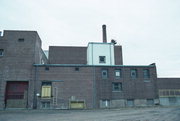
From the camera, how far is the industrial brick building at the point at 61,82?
26.4 metres

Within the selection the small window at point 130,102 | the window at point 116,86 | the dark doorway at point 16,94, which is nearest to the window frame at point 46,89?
the dark doorway at point 16,94

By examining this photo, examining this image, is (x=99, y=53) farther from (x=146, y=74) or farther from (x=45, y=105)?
(x=45, y=105)

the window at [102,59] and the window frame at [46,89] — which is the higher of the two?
the window at [102,59]

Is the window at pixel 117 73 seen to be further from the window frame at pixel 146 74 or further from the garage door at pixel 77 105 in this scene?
the garage door at pixel 77 105

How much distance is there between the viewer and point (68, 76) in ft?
92.5

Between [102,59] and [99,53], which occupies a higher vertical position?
[99,53]

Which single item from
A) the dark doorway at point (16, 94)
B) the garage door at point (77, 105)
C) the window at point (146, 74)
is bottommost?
the garage door at point (77, 105)

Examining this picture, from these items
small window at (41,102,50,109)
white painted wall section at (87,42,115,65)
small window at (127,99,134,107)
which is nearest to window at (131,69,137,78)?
small window at (127,99,134,107)

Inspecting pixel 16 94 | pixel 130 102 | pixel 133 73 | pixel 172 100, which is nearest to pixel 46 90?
pixel 16 94

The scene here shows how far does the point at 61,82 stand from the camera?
27.8 meters

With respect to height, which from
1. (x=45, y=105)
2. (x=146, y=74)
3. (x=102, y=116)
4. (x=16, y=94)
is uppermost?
(x=146, y=74)

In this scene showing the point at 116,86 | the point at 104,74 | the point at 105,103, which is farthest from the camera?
the point at 104,74

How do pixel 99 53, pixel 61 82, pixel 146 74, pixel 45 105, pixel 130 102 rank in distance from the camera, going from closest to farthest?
pixel 45 105 < pixel 61 82 < pixel 130 102 < pixel 146 74 < pixel 99 53

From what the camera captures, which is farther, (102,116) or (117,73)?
(117,73)
